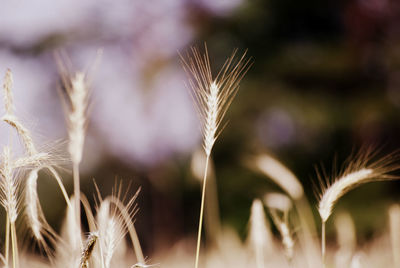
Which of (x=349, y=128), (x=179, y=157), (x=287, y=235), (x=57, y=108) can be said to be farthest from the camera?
(x=57, y=108)

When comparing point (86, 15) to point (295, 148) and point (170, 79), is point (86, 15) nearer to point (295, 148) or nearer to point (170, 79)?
point (170, 79)

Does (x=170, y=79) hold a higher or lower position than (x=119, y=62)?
lower

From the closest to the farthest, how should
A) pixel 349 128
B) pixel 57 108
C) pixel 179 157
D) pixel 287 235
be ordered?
pixel 287 235 → pixel 349 128 → pixel 179 157 → pixel 57 108

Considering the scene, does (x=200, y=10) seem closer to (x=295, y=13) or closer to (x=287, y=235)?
(x=295, y=13)

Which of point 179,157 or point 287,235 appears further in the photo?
point 179,157

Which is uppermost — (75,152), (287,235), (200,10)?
(200,10)

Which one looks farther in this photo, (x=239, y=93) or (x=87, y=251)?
(x=239, y=93)

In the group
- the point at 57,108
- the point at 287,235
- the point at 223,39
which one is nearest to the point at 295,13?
the point at 223,39

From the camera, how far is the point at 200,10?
25.1 feet

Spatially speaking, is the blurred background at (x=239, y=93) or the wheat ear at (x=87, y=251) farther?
the blurred background at (x=239, y=93)

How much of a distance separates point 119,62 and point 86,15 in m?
1.21

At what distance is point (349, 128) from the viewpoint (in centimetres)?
687

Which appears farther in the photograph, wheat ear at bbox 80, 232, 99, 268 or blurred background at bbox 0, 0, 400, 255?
blurred background at bbox 0, 0, 400, 255

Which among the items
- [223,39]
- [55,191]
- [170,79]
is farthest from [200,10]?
[55,191]
